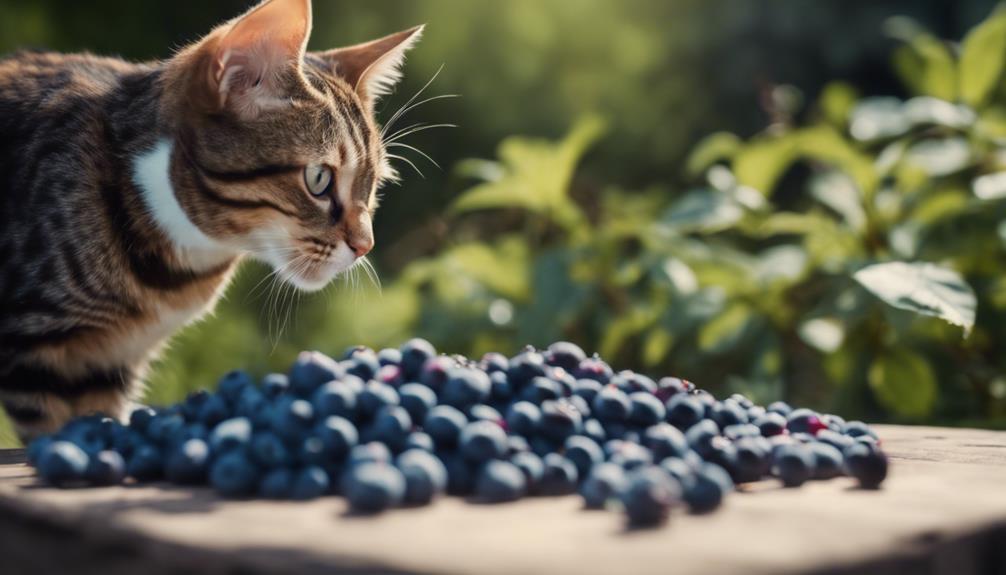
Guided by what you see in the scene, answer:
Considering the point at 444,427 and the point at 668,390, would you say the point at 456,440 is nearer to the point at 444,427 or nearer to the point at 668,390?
the point at 444,427

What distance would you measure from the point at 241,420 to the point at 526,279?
6.11ft

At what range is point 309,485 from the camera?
1013mm

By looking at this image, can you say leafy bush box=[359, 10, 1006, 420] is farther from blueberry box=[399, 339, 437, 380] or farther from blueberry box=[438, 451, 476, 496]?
blueberry box=[438, 451, 476, 496]

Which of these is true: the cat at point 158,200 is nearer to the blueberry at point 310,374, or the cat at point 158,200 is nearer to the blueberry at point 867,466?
the blueberry at point 310,374

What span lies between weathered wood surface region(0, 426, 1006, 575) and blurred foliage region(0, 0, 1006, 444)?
870mm

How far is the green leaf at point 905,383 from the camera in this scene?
7.61 feet

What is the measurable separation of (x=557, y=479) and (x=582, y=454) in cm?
7

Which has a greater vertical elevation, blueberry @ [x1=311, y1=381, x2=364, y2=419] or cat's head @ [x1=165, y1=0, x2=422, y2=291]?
cat's head @ [x1=165, y1=0, x2=422, y2=291]

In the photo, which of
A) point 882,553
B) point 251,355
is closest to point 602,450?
point 882,553

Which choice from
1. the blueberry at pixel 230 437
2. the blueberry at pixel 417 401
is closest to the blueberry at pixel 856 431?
the blueberry at pixel 417 401

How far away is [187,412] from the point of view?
1.29 m

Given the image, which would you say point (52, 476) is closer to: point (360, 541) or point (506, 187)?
point (360, 541)

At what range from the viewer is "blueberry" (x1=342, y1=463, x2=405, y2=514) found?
3.05 ft

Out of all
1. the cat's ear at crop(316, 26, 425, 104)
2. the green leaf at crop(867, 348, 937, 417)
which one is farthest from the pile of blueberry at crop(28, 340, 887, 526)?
the green leaf at crop(867, 348, 937, 417)
